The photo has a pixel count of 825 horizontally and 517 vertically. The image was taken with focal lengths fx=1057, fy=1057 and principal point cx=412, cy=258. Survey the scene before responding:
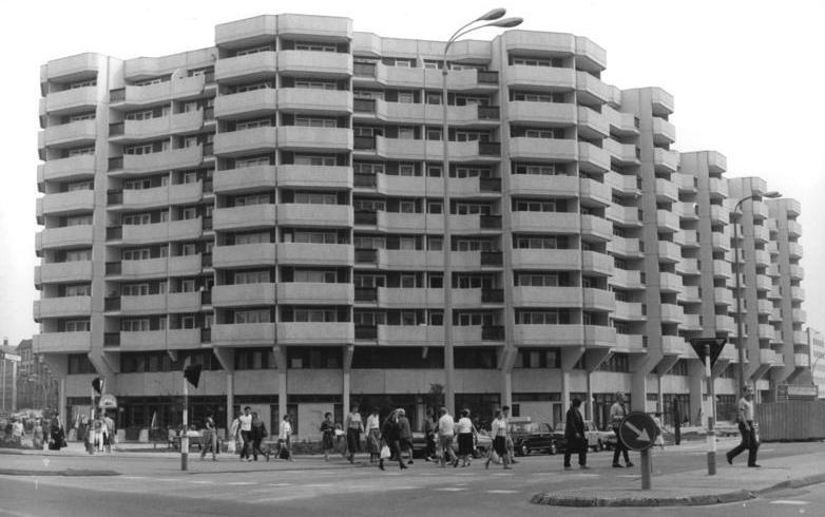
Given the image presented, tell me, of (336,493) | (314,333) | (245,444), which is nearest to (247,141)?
(314,333)

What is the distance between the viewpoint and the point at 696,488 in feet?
60.2

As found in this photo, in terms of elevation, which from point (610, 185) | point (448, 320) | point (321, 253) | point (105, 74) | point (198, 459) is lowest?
point (198, 459)

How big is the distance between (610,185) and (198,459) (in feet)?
166

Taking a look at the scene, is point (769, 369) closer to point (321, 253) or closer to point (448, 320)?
point (321, 253)

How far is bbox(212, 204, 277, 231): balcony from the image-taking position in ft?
227

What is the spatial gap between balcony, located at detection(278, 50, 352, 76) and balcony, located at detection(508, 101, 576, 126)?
1224 cm

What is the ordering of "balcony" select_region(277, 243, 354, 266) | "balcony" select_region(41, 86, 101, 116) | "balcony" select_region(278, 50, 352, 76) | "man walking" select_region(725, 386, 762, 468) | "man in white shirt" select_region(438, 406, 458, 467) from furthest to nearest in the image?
"balcony" select_region(41, 86, 101, 116)
"balcony" select_region(278, 50, 352, 76)
"balcony" select_region(277, 243, 354, 266)
"man in white shirt" select_region(438, 406, 458, 467)
"man walking" select_region(725, 386, 762, 468)

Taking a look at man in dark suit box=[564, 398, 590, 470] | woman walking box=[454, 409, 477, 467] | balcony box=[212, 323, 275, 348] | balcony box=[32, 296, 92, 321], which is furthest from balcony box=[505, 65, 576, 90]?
man in dark suit box=[564, 398, 590, 470]

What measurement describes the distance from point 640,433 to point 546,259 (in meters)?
55.7

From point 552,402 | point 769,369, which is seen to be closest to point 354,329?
point 552,402

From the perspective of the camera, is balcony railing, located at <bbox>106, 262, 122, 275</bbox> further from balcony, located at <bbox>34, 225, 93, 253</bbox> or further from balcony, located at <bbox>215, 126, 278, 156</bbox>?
balcony, located at <bbox>215, 126, 278, 156</bbox>

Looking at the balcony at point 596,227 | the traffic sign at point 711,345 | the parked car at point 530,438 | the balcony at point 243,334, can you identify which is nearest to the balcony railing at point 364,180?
the balcony at point 243,334

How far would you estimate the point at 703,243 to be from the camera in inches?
4021

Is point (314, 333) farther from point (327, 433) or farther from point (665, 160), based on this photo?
point (665, 160)
